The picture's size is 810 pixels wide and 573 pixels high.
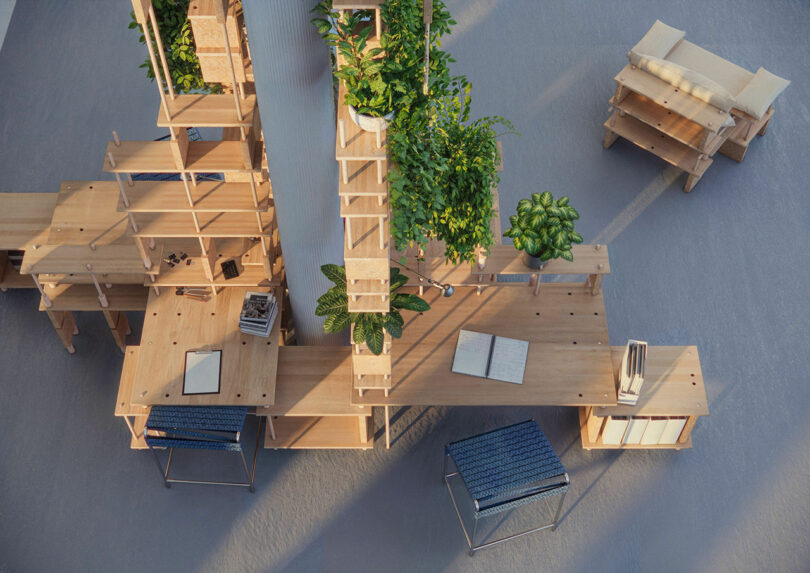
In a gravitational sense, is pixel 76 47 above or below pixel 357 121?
below

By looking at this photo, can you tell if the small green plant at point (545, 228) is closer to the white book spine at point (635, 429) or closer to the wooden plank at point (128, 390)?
the white book spine at point (635, 429)

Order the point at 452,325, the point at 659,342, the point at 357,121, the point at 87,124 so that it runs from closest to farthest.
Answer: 1. the point at 357,121
2. the point at 452,325
3. the point at 659,342
4. the point at 87,124

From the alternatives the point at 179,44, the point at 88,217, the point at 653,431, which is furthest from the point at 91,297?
the point at 653,431

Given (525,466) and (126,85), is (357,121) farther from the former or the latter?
(126,85)

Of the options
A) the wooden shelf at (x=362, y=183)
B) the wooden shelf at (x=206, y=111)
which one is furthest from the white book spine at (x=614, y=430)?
the wooden shelf at (x=206, y=111)

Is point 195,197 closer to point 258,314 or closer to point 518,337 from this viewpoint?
point 258,314

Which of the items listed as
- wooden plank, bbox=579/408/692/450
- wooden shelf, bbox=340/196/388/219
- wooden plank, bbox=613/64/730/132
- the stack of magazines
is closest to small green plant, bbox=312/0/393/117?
wooden shelf, bbox=340/196/388/219

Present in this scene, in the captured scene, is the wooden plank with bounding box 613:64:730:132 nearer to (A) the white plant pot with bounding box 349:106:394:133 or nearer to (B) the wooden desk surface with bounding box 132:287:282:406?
(B) the wooden desk surface with bounding box 132:287:282:406

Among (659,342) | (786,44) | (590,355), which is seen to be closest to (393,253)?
(590,355)
